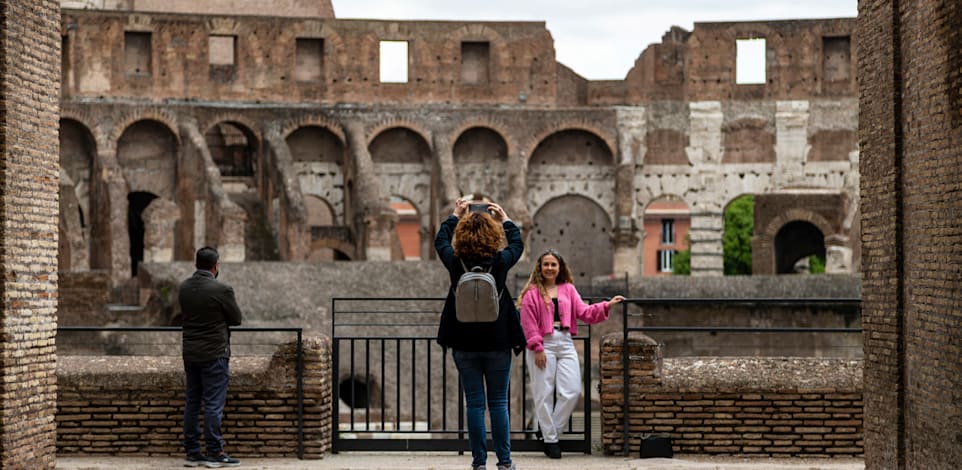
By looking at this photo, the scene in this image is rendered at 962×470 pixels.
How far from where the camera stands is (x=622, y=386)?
11.5m

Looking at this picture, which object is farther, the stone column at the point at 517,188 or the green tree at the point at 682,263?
the green tree at the point at 682,263

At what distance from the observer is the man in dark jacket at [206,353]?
34.9 ft

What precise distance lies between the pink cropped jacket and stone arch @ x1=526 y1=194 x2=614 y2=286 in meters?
27.6

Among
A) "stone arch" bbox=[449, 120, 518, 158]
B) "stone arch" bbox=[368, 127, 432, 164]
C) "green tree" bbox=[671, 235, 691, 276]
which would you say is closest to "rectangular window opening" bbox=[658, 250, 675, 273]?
"green tree" bbox=[671, 235, 691, 276]

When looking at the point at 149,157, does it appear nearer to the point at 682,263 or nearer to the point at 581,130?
the point at 581,130

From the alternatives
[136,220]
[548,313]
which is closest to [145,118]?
[136,220]

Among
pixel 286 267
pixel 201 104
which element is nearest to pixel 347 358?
pixel 286 267

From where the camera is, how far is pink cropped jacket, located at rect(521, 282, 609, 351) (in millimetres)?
10977

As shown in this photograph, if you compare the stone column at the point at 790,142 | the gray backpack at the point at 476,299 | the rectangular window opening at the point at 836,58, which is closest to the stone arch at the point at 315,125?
the stone column at the point at 790,142

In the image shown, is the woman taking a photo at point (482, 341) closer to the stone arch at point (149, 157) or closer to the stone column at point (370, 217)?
the stone column at point (370, 217)

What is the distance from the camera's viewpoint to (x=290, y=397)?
11430mm

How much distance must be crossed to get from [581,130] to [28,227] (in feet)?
92.8

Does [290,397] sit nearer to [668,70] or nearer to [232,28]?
[232,28]

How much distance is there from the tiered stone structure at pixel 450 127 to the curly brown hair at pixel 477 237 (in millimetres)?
Answer: 24419
